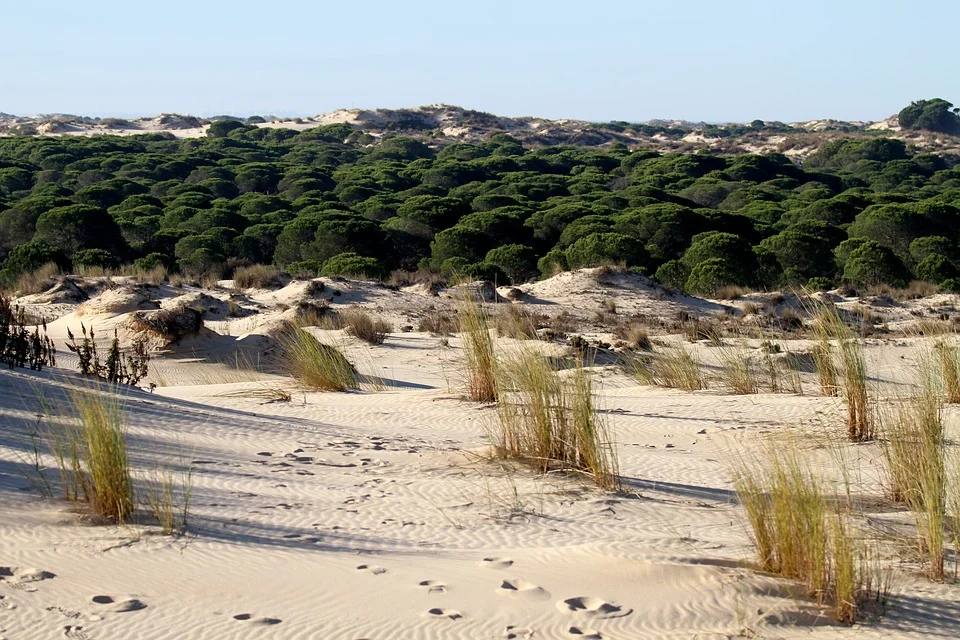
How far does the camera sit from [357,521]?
5.70 m

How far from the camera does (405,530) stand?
5570 millimetres

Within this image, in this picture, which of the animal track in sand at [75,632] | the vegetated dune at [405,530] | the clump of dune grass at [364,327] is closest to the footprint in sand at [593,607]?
the vegetated dune at [405,530]

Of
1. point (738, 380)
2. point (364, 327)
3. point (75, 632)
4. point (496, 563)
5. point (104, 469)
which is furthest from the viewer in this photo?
point (364, 327)

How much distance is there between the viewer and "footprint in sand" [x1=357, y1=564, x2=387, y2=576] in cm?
464

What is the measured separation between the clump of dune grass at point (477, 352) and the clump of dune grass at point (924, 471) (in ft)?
11.7

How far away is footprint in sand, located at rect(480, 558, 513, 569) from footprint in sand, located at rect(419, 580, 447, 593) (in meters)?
0.35

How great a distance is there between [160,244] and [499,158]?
30488 millimetres

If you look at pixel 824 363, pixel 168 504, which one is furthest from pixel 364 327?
pixel 168 504

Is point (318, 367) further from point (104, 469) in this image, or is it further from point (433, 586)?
point (433, 586)

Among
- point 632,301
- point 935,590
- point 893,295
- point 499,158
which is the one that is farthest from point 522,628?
point 499,158

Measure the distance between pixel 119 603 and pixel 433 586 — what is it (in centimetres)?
119

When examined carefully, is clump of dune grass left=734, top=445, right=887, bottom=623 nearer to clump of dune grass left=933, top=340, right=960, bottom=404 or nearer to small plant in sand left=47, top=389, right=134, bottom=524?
small plant in sand left=47, top=389, right=134, bottom=524

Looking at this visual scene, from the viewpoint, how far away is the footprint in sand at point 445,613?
162 inches

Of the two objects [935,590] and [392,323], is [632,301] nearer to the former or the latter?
[392,323]
